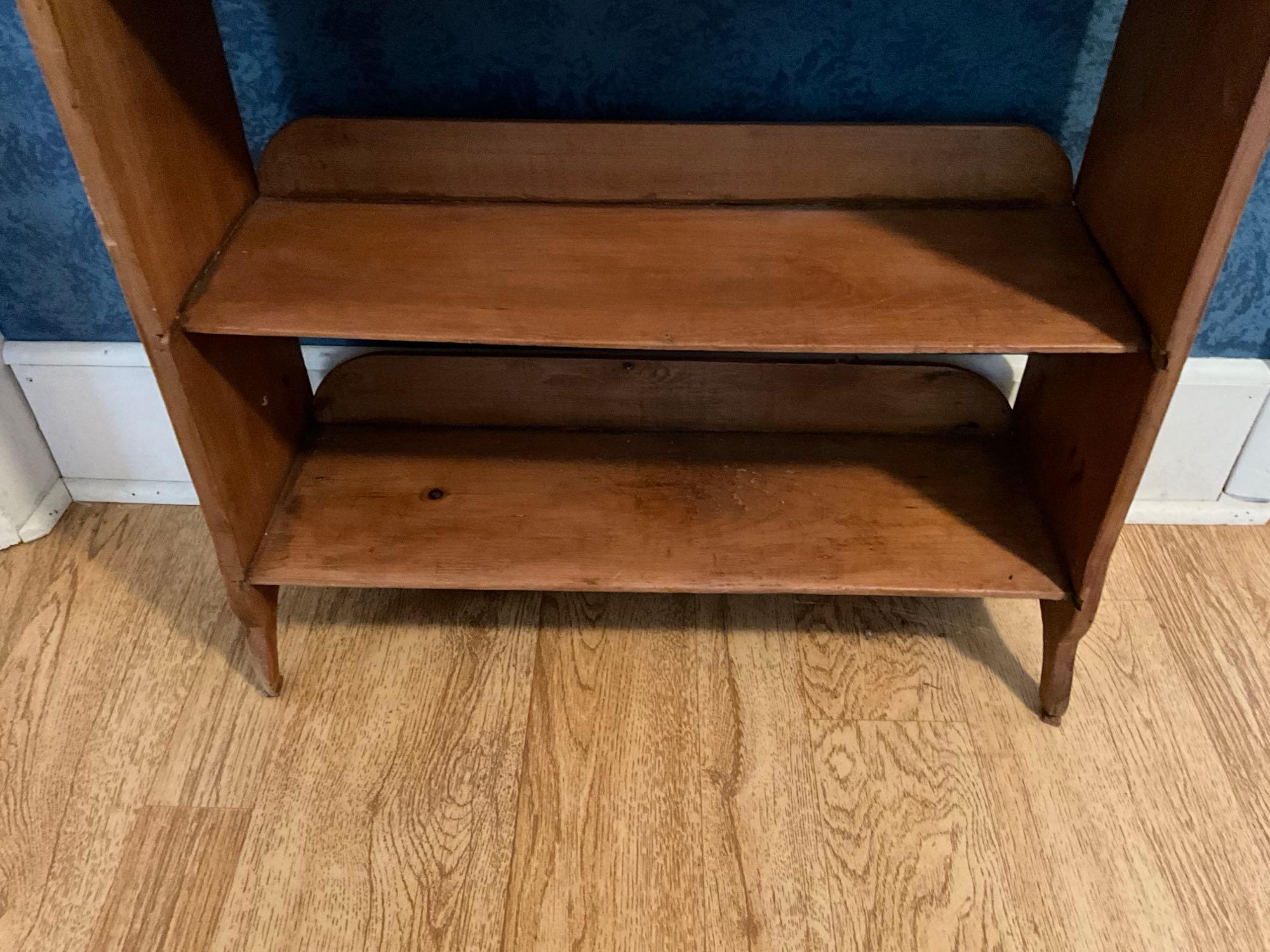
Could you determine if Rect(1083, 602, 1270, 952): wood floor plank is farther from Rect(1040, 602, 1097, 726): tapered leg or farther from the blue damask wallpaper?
the blue damask wallpaper

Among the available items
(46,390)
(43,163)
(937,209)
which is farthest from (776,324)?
(46,390)

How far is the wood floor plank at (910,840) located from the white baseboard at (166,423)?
0.46m

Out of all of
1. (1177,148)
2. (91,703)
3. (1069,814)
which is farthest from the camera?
(91,703)

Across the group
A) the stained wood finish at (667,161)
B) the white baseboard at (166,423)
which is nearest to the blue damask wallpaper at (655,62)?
the stained wood finish at (667,161)

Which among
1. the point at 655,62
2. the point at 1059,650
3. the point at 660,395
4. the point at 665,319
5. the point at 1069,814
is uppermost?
the point at 655,62

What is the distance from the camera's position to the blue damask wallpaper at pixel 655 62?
1019 millimetres

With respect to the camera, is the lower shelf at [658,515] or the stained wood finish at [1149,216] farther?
the lower shelf at [658,515]

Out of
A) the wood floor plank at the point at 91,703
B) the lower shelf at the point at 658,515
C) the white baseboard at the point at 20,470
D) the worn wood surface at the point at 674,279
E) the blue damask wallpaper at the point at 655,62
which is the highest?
the blue damask wallpaper at the point at 655,62

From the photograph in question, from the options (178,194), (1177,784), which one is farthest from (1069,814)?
(178,194)

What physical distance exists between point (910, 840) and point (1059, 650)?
26cm

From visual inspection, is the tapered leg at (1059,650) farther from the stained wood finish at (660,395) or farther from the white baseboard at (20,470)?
the white baseboard at (20,470)

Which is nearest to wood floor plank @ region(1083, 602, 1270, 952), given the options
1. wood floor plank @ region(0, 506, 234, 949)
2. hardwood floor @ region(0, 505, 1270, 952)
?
hardwood floor @ region(0, 505, 1270, 952)

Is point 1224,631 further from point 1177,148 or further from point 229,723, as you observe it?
point 229,723

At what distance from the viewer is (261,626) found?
1.12 m
